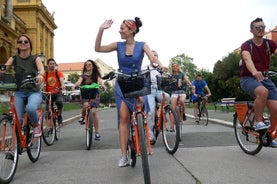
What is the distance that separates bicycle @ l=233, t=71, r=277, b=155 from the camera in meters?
5.97

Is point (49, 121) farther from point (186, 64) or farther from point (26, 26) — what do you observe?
point (186, 64)

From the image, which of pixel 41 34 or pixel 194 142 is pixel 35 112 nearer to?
pixel 194 142

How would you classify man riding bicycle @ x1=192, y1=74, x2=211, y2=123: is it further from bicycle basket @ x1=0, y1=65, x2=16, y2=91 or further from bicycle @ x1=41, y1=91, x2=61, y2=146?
bicycle basket @ x1=0, y1=65, x2=16, y2=91

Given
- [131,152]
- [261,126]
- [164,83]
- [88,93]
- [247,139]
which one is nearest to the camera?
[131,152]

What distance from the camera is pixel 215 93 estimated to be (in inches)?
2557

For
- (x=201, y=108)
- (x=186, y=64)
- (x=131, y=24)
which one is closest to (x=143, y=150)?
(x=131, y=24)

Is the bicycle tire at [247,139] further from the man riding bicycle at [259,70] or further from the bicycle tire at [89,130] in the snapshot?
the bicycle tire at [89,130]

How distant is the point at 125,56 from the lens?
5.34 meters

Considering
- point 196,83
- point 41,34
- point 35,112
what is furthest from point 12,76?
point 41,34

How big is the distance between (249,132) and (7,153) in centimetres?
364

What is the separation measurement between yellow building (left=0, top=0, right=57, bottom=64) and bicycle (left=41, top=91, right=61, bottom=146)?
29.9 m

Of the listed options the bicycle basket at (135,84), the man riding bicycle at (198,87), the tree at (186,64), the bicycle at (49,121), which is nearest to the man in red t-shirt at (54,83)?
the bicycle at (49,121)

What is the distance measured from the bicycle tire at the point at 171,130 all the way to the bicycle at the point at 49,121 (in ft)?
9.19

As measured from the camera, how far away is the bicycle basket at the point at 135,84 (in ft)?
16.4
